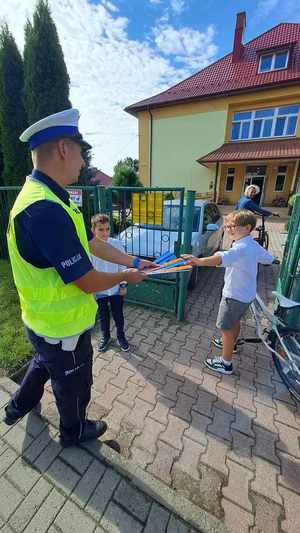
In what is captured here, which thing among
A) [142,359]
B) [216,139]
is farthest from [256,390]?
[216,139]

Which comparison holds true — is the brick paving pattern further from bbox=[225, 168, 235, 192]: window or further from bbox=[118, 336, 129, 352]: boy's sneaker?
bbox=[225, 168, 235, 192]: window

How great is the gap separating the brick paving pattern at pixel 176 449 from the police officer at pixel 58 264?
430 mm

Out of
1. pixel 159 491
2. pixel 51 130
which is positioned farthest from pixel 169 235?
pixel 159 491

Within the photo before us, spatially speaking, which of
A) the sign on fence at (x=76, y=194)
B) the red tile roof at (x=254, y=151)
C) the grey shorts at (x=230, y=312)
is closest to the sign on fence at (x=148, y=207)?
the sign on fence at (x=76, y=194)

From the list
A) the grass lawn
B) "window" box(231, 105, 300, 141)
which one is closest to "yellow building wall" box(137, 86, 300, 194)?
"window" box(231, 105, 300, 141)

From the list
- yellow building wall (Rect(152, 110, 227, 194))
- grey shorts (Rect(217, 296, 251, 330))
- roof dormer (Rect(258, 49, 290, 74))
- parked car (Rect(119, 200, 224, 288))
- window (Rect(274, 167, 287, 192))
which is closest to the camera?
grey shorts (Rect(217, 296, 251, 330))

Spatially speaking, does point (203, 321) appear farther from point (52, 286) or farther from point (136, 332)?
point (52, 286)

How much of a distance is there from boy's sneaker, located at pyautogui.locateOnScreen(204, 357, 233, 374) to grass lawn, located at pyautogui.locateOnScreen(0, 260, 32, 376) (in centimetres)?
216

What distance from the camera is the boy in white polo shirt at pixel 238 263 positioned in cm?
222

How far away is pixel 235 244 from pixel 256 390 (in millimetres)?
1574

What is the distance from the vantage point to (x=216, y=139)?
1623cm

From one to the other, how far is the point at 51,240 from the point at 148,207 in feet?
8.37

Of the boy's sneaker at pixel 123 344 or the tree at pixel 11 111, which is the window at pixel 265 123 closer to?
the tree at pixel 11 111

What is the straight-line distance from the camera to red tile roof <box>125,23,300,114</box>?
14.3 meters
